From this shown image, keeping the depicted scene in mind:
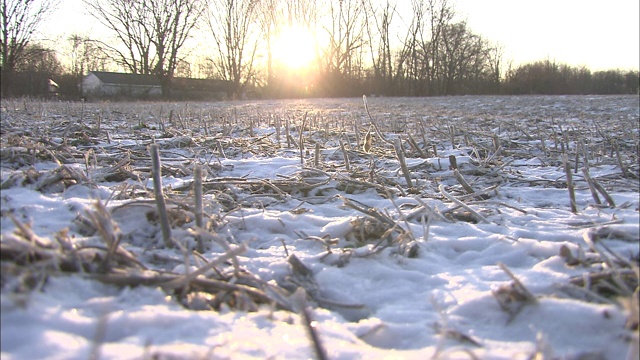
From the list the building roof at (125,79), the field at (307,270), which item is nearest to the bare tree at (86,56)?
the building roof at (125,79)

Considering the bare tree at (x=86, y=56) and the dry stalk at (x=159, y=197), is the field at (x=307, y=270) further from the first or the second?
the bare tree at (x=86, y=56)

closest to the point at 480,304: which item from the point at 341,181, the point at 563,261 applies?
the point at 563,261

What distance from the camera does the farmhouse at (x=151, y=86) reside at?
3424 centimetres

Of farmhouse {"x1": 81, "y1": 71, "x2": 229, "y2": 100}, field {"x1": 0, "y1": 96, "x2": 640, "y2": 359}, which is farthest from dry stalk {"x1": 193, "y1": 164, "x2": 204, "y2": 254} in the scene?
farmhouse {"x1": 81, "y1": 71, "x2": 229, "y2": 100}

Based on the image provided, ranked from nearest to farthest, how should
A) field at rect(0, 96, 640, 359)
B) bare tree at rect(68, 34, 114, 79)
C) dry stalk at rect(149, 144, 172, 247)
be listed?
field at rect(0, 96, 640, 359) → dry stalk at rect(149, 144, 172, 247) → bare tree at rect(68, 34, 114, 79)

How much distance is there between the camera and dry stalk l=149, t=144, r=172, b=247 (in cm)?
152

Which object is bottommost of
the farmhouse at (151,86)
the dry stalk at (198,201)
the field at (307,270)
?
the field at (307,270)

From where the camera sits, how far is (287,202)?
2.38 meters

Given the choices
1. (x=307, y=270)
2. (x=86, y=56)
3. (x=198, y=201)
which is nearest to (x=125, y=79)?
(x=86, y=56)

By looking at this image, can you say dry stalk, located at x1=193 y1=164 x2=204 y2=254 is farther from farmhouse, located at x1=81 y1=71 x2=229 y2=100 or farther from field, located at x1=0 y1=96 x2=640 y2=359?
farmhouse, located at x1=81 y1=71 x2=229 y2=100

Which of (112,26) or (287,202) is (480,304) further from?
(112,26)

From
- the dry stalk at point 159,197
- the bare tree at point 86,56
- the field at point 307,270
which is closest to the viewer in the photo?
the field at point 307,270

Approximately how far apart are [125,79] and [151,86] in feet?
25.9

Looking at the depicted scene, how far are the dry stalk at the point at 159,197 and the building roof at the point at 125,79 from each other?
122 feet
